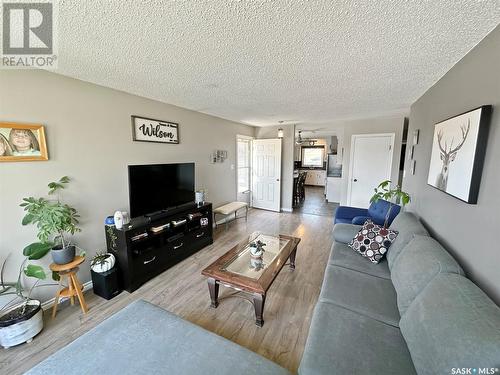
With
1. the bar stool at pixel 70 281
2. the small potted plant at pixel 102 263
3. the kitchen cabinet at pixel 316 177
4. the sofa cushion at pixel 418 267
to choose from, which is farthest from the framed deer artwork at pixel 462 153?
the kitchen cabinet at pixel 316 177

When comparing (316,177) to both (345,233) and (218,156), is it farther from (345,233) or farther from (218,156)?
(345,233)

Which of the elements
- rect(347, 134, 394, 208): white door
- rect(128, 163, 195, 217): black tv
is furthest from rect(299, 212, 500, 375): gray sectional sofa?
rect(347, 134, 394, 208): white door

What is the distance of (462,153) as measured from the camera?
1.46 meters

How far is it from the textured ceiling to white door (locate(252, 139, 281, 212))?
2.84 meters

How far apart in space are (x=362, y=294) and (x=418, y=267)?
0.43m

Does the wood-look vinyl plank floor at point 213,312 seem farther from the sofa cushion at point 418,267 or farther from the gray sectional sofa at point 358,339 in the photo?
the sofa cushion at point 418,267

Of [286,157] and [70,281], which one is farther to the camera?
[286,157]

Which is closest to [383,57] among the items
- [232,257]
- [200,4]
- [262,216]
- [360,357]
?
[200,4]

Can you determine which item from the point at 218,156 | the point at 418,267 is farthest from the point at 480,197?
the point at 218,156

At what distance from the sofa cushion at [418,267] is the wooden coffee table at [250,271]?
3.11 ft

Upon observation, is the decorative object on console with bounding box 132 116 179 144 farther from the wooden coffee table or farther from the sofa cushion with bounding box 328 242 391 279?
the sofa cushion with bounding box 328 242 391 279

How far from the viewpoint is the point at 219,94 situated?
2.68m

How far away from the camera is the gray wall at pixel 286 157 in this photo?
5313 mm

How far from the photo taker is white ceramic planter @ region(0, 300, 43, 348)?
1.57 meters
